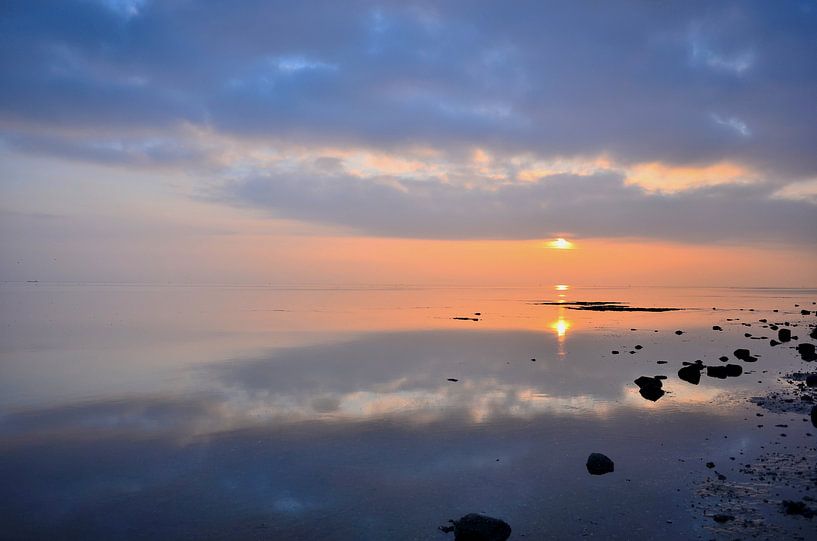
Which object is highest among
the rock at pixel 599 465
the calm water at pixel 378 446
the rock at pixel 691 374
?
the rock at pixel 691 374

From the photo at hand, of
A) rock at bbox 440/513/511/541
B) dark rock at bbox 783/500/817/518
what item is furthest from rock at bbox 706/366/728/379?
rock at bbox 440/513/511/541

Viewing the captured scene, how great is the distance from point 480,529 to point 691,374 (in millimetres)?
31314

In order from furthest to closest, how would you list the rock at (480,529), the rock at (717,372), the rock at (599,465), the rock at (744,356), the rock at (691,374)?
the rock at (744,356)
the rock at (717,372)
the rock at (691,374)
the rock at (599,465)
the rock at (480,529)

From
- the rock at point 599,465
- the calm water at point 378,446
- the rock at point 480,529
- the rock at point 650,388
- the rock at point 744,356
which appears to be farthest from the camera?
the rock at point 744,356

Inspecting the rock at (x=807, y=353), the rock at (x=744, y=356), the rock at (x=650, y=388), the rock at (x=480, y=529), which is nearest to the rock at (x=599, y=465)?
the rock at (x=480, y=529)

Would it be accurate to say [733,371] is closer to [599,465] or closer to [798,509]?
[599,465]

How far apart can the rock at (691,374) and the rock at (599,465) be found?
841 inches

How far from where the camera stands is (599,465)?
68.1 feet

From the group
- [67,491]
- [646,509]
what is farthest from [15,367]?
[646,509]

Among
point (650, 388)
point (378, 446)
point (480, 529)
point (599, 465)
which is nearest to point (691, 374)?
point (650, 388)

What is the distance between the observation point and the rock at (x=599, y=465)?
67.8 ft

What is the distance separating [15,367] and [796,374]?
6523 cm

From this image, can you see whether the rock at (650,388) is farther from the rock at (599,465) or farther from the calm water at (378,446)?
the rock at (599,465)

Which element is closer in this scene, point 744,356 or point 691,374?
point 691,374
